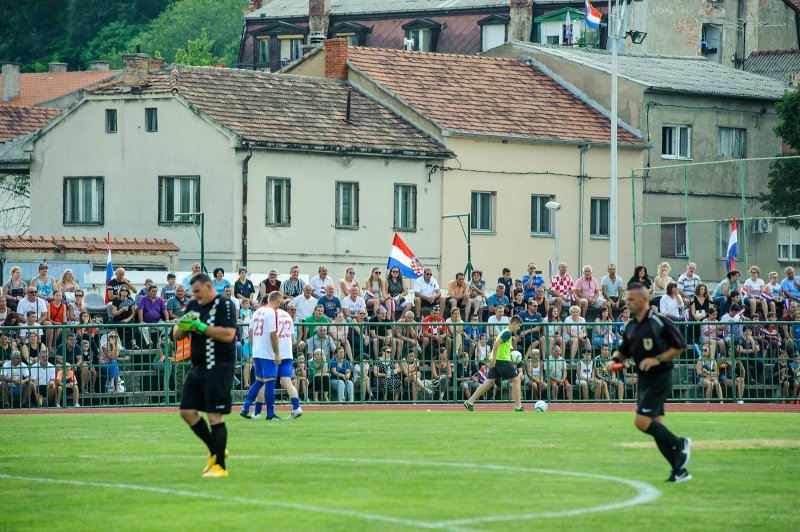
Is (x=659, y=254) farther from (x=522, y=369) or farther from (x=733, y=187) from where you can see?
(x=522, y=369)

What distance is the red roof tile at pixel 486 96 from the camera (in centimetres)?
4994

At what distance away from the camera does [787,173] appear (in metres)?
49.9

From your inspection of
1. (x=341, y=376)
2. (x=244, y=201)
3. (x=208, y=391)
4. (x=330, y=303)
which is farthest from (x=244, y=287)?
(x=208, y=391)

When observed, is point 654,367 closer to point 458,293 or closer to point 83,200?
point 458,293

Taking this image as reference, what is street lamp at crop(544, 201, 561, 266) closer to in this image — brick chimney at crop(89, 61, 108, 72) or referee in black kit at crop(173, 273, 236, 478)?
referee in black kit at crop(173, 273, 236, 478)

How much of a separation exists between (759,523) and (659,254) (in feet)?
125

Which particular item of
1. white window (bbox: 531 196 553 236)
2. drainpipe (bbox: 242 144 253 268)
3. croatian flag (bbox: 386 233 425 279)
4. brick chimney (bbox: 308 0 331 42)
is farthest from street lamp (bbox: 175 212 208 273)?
brick chimney (bbox: 308 0 331 42)

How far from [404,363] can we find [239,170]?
1719cm

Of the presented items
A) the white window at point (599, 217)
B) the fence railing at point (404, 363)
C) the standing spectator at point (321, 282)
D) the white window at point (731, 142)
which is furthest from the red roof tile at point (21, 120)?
the fence railing at point (404, 363)

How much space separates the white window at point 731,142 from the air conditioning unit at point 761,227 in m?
5.31

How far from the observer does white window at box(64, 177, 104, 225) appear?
4709 centimetres

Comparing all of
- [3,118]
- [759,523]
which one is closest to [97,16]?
[3,118]

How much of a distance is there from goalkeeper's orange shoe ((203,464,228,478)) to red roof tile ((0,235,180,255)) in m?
26.3

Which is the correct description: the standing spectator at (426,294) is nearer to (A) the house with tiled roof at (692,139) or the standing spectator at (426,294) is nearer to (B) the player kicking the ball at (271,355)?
(B) the player kicking the ball at (271,355)
